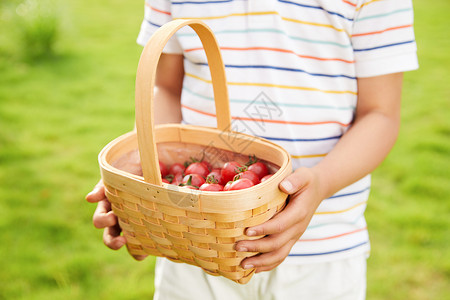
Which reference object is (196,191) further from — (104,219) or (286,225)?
(104,219)

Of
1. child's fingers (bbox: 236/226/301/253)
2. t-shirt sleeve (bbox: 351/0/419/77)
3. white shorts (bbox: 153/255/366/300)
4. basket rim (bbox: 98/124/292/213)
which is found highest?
t-shirt sleeve (bbox: 351/0/419/77)

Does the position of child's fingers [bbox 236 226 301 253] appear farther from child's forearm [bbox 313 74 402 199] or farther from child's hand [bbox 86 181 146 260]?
child's hand [bbox 86 181 146 260]


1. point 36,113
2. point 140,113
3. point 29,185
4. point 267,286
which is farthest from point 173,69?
point 36,113

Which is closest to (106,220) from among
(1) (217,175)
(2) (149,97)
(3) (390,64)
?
(1) (217,175)

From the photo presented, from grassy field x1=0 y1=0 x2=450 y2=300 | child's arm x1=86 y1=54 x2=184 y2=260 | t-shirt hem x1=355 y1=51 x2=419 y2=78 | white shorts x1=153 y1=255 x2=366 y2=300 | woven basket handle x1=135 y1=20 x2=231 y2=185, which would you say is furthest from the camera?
grassy field x1=0 y1=0 x2=450 y2=300

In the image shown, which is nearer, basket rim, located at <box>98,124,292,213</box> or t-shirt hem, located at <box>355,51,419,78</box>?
basket rim, located at <box>98,124,292,213</box>

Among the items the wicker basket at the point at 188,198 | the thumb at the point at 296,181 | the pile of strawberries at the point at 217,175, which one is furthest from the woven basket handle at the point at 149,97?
the thumb at the point at 296,181

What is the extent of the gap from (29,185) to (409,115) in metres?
2.66

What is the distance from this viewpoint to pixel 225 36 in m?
1.07

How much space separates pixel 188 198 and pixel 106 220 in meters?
0.33

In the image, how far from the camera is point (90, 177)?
273cm

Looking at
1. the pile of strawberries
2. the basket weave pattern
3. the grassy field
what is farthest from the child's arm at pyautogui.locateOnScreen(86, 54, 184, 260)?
the grassy field

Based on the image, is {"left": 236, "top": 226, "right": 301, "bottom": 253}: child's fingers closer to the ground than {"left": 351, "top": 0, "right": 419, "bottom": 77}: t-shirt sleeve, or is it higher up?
closer to the ground

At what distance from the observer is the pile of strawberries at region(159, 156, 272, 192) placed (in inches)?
34.9
